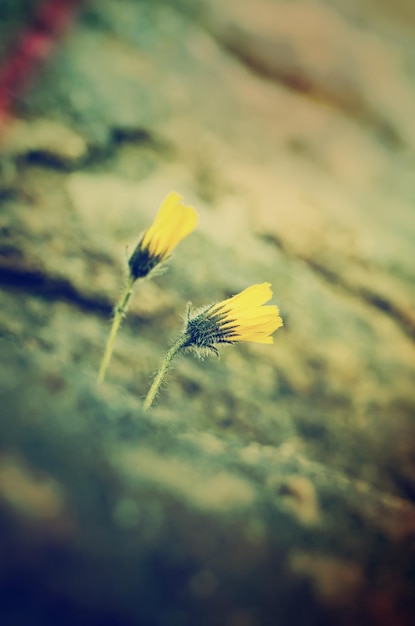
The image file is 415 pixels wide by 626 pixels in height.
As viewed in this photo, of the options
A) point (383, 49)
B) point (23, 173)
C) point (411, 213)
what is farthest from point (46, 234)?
point (383, 49)

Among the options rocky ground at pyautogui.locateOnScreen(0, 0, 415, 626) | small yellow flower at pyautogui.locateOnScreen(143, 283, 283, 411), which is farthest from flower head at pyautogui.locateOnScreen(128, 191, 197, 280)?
rocky ground at pyautogui.locateOnScreen(0, 0, 415, 626)

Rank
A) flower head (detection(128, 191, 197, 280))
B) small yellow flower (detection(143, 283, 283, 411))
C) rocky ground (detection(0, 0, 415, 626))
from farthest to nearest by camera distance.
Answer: small yellow flower (detection(143, 283, 283, 411)) → flower head (detection(128, 191, 197, 280)) → rocky ground (detection(0, 0, 415, 626))

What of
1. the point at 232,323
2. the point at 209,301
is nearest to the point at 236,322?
the point at 232,323

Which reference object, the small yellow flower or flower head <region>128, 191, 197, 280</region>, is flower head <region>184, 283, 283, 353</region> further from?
flower head <region>128, 191, 197, 280</region>

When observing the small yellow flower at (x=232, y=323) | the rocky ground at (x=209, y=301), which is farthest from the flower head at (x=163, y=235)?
the rocky ground at (x=209, y=301)

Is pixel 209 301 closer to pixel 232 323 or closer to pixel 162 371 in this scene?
pixel 232 323
